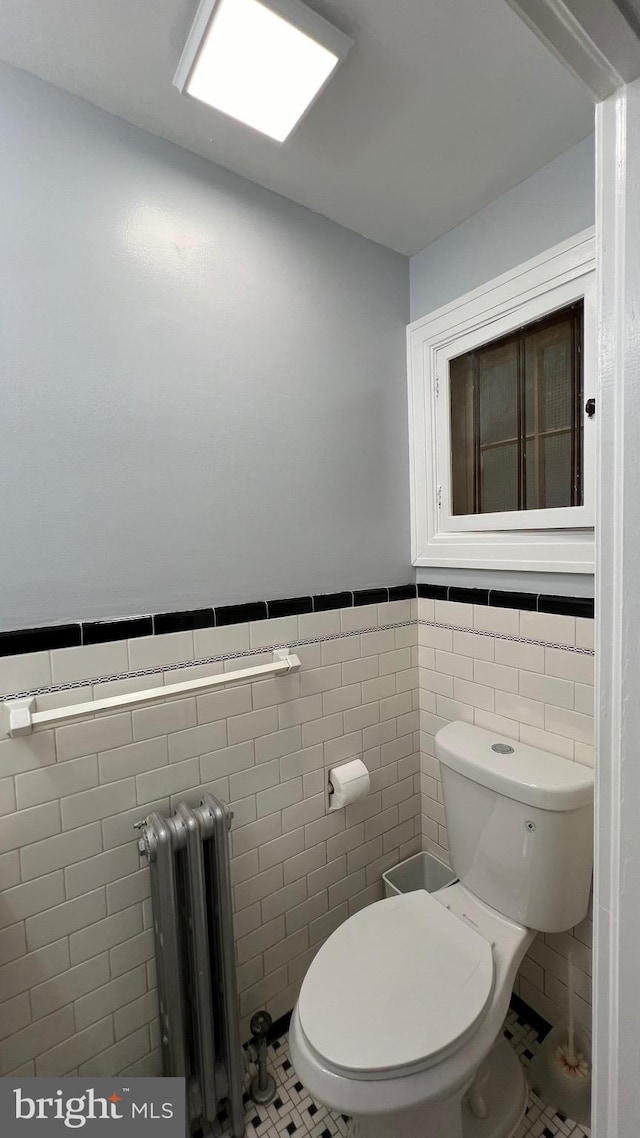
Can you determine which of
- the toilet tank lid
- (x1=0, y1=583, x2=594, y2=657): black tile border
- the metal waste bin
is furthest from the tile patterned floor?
(x1=0, y1=583, x2=594, y2=657): black tile border

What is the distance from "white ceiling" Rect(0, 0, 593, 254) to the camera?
876 millimetres

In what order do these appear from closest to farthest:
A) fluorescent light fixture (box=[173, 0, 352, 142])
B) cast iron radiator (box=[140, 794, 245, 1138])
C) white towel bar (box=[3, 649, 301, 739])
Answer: fluorescent light fixture (box=[173, 0, 352, 142])
white towel bar (box=[3, 649, 301, 739])
cast iron radiator (box=[140, 794, 245, 1138])

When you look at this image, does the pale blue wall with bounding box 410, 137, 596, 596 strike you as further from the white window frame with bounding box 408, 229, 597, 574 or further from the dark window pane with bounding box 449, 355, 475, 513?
the dark window pane with bounding box 449, 355, 475, 513

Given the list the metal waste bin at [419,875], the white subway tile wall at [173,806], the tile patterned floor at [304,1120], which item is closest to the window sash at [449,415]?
the white subway tile wall at [173,806]

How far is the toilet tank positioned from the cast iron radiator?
2.20ft

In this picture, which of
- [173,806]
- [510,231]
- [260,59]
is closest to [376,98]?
[260,59]

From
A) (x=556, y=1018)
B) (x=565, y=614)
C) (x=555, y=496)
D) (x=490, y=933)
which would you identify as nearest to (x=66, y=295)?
(x=555, y=496)

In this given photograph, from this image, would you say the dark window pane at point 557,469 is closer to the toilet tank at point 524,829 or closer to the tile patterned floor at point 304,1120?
the toilet tank at point 524,829

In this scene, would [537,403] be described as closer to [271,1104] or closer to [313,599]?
[313,599]

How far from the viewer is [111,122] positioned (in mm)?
1061

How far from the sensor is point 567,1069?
1240mm

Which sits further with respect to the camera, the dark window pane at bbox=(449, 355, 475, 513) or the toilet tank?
the dark window pane at bbox=(449, 355, 475, 513)

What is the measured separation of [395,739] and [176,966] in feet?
2.90

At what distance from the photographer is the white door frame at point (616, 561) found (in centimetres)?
46
